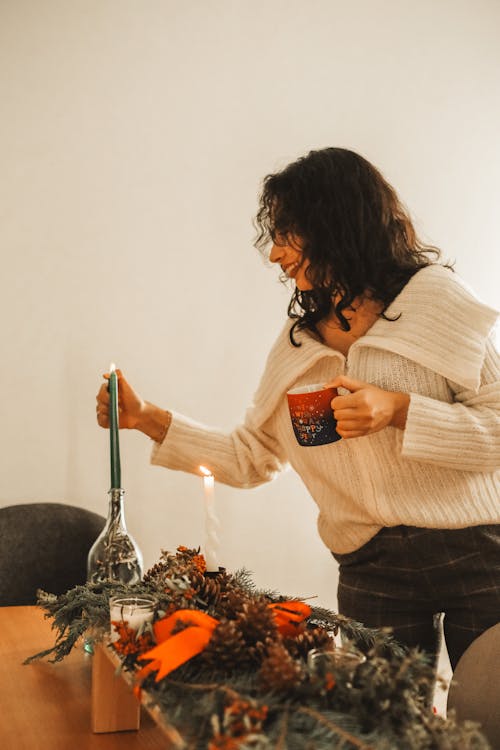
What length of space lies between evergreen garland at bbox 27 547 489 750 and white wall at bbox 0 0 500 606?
1.24 m

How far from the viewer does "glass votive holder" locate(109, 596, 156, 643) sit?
884mm

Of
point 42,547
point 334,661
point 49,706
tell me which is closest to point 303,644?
point 334,661

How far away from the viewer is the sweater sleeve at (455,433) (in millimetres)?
1249

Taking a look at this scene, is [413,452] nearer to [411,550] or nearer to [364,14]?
[411,550]

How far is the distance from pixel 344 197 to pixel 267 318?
84 centimetres

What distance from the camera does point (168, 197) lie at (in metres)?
2.12

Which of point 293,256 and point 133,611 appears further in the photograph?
point 293,256

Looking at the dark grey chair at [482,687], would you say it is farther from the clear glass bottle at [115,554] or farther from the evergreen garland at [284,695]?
the clear glass bottle at [115,554]

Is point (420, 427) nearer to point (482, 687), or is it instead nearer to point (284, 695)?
point (482, 687)

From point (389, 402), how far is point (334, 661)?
0.59 meters

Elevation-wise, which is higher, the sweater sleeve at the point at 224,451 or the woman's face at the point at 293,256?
the woman's face at the point at 293,256

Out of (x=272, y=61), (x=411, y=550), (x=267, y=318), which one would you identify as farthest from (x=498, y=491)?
(x=272, y=61)

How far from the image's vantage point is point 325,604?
2320 millimetres

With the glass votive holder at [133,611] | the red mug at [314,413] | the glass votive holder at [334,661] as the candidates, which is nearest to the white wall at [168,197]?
the red mug at [314,413]
